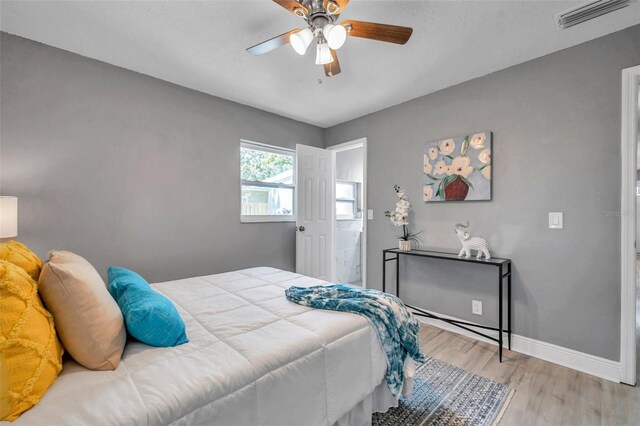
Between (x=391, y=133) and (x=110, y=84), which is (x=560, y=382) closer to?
(x=391, y=133)

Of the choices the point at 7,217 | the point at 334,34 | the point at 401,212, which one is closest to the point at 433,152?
the point at 401,212

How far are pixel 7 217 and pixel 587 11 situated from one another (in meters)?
3.80

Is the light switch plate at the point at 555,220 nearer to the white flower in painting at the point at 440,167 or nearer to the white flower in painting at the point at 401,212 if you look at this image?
the white flower in painting at the point at 440,167

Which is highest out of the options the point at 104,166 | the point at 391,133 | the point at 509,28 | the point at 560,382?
the point at 509,28

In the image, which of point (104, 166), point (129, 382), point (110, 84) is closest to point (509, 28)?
point (129, 382)

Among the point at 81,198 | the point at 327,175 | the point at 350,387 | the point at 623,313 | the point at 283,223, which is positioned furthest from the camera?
the point at 327,175

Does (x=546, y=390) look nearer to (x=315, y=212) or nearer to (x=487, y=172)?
(x=487, y=172)

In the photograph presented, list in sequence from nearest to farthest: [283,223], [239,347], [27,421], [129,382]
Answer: [27,421]
[129,382]
[239,347]
[283,223]

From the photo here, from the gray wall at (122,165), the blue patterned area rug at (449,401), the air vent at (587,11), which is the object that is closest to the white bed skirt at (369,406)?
the blue patterned area rug at (449,401)

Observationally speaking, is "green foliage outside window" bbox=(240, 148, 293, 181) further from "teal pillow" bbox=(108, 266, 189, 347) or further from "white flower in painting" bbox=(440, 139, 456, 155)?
"teal pillow" bbox=(108, 266, 189, 347)

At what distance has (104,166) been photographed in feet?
8.04

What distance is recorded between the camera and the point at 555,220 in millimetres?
2268

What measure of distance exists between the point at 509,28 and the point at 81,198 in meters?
3.53

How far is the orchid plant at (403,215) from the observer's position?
3090mm
